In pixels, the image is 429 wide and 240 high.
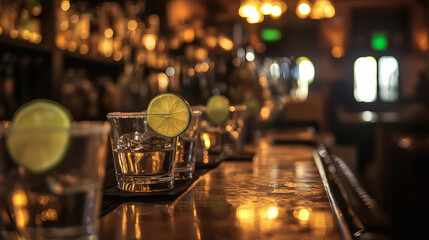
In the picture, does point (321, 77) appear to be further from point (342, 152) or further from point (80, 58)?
point (80, 58)

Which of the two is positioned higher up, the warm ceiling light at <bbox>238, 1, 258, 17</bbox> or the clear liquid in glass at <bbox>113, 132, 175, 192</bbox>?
the warm ceiling light at <bbox>238, 1, 258, 17</bbox>

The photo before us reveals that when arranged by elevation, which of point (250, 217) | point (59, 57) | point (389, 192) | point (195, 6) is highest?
point (195, 6)

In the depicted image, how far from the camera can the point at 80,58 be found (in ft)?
10.4

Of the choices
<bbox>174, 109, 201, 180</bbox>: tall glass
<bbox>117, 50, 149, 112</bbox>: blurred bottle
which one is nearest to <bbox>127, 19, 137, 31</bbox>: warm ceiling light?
<bbox>117, 50, 149, 112</bbox>: blurred bottle

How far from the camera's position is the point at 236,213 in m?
0.65

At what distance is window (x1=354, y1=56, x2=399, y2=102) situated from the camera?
12062mm

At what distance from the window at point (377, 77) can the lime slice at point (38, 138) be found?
39.6ft

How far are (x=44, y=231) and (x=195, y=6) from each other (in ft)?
24.8

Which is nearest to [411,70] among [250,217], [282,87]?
[282,87]

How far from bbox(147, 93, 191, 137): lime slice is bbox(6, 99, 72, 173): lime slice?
0.31 meters

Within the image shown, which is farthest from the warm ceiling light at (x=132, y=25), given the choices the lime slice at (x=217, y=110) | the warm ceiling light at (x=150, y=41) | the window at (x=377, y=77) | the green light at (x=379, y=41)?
the window at (x=377, y=77)

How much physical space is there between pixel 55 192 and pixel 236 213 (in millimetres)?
245

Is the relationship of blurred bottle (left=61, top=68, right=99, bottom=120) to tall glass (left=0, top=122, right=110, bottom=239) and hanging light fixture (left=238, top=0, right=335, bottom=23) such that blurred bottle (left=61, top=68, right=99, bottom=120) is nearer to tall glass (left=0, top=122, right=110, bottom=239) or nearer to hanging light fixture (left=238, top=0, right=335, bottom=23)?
hanging light fixture (left=238, top=0, right=335, bottom=23)

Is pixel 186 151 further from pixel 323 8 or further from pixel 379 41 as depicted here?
pixel 379 41
